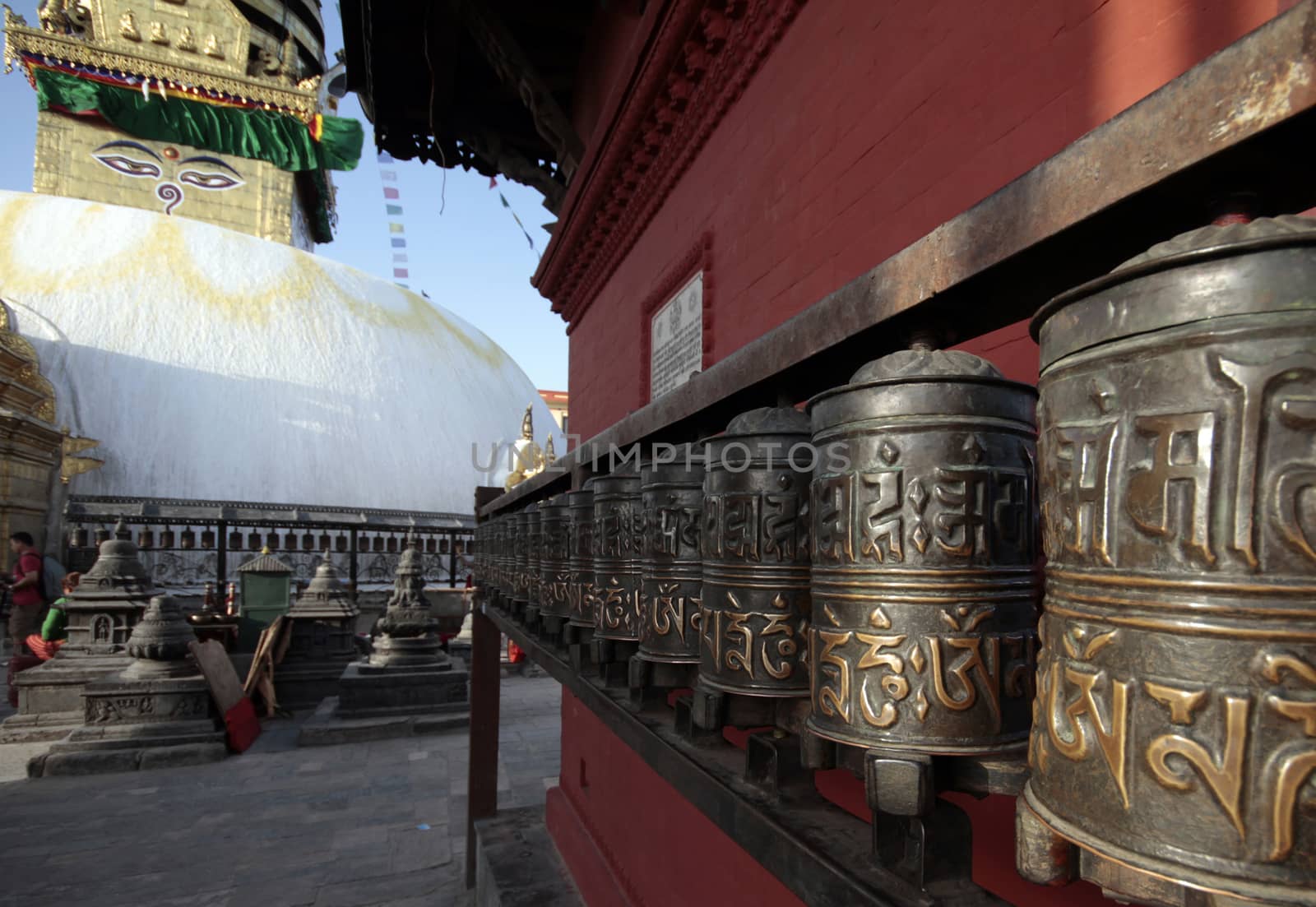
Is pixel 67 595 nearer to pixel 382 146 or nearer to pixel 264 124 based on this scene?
pixel 382 146

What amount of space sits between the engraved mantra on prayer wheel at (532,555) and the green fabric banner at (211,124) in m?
30.3

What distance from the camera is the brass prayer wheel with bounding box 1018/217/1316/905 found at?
1.85ft

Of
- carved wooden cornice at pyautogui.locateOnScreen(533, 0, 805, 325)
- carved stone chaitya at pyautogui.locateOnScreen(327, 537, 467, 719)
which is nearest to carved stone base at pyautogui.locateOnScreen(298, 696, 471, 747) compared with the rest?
carved stone chaitya at pyautogui.locateOnScreen(327, 537, 467, 719)

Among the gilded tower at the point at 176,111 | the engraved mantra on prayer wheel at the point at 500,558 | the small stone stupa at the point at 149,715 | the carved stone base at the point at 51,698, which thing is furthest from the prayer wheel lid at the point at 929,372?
the gilded tower at the point at 176,111

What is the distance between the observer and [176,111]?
88.5 feet

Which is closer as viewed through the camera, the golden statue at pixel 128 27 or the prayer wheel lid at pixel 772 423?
the prayer wheel lid at pixel 772 423

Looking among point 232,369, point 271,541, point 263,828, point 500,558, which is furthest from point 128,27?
point 500,558

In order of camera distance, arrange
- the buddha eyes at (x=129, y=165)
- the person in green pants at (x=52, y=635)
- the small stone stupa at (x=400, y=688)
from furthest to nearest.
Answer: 1. the buddha eyes at (x=129, y=165)
2. the person in green pants at (x=52, y=635)
3. the small stone stupa at (x=400, y=688)

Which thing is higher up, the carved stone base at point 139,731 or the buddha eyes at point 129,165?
the buddha eyes at point 129,165

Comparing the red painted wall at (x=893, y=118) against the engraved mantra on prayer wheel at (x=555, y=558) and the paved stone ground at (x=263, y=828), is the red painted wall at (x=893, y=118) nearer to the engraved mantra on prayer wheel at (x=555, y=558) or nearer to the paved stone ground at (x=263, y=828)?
the engraved mantra on prayer wheel at (x=555, y=558)

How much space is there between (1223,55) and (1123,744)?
0.57 m

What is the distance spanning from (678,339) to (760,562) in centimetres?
260

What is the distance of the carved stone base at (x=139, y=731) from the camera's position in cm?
745

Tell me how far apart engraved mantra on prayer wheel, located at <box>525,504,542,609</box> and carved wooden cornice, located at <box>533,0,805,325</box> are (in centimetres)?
175
